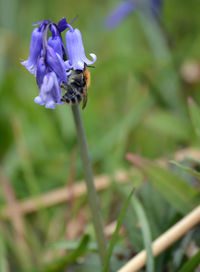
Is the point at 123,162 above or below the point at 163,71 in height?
below

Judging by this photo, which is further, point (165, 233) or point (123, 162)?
point (123, 162)

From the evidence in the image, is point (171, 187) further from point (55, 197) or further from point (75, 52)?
point (55, 197)

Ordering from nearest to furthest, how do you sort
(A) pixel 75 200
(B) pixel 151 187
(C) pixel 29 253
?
(B) pixel 151 187
(C) pixel 29 253
(A) pixel 75 200

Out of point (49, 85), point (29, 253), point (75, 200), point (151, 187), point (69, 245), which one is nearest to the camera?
point (49, 85)

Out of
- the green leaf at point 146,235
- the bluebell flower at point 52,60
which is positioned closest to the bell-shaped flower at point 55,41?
the bluebell flower at point 52,60

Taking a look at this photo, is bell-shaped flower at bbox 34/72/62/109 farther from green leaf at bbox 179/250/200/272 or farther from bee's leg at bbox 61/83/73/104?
green leaf at bbox 179/250/200/272

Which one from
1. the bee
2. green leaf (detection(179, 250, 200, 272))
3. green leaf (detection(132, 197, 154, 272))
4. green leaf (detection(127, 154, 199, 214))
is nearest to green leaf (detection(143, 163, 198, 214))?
green leaf (detection(127, 154, 199, 214))

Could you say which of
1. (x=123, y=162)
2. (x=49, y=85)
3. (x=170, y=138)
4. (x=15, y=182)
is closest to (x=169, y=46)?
(x=170, y=138)

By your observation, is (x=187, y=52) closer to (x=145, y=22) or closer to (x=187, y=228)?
(x=145, y=22)
